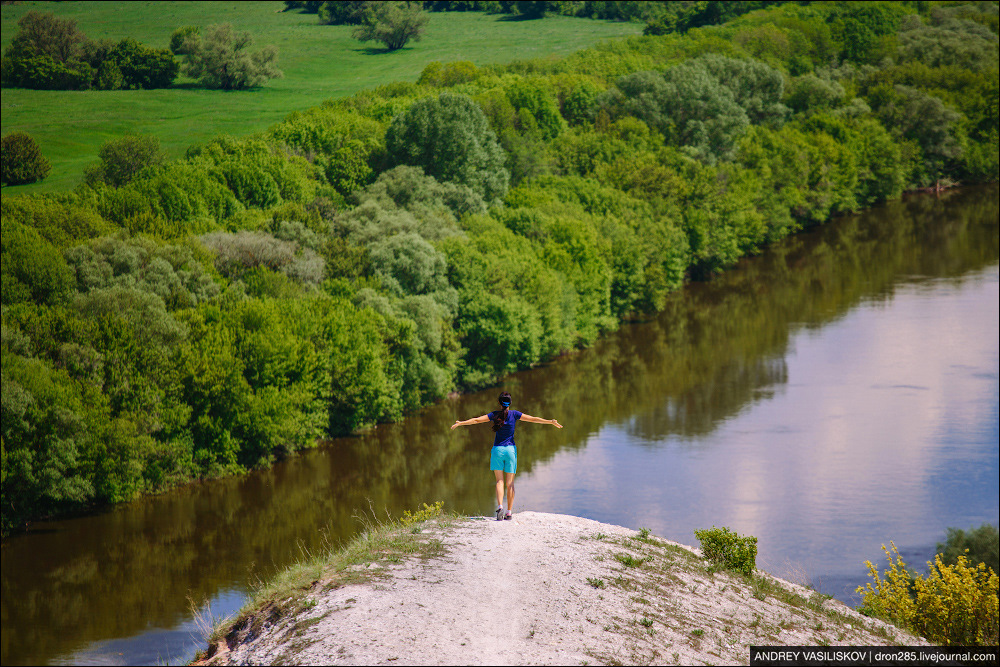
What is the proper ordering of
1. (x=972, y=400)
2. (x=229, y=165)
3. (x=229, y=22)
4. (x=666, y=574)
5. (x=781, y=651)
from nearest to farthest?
(x=781, y=651), (x=666, y=574), (x=972, y=400), (x=229, y=165), (x=229, y=22)

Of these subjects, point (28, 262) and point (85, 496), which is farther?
point (28, 262)

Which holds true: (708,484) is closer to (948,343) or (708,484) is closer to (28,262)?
(948,343)

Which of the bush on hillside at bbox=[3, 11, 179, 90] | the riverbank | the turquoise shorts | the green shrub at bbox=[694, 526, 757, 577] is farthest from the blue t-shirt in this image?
the bush on hillside at bbox=[3, 11, 179, 90]

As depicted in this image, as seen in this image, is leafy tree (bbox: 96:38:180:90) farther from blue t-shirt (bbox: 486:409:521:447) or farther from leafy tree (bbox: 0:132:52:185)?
blue t-shirt (bbox: 486:409:521:447)

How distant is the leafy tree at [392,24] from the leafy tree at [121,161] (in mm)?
30958

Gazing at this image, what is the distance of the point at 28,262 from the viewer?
54.0 metres

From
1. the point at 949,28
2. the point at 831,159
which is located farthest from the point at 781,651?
the point at 949,28

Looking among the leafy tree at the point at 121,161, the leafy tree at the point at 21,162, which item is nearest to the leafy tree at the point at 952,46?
the leafy tree at the point at 121,161

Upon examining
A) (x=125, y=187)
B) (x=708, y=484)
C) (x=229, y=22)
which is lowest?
(x=708, y=484)

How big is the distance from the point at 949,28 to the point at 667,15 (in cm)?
4009

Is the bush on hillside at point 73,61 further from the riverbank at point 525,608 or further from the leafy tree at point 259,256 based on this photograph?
the riverbank at point 525,608

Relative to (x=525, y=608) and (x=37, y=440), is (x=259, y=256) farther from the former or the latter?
(x=525, y=608)

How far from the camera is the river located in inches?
1666

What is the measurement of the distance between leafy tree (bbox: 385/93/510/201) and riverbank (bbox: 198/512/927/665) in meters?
58.6
